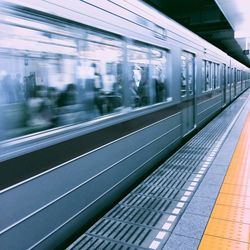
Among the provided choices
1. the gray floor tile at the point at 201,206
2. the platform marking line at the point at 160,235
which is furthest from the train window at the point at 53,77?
the gray floor tile at the point at 201,206

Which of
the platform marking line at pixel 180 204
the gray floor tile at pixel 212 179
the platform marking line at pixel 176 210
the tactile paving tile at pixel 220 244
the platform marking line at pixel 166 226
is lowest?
the tactile paving tile at pixel 220 244

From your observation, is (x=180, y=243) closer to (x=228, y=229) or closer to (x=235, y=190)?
(x=228, y=229)

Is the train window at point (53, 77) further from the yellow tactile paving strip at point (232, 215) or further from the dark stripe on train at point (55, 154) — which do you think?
the yellow tactile paving strip at point (232, 215)

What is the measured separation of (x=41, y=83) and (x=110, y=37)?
122cm

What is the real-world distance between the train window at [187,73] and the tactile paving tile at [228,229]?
3569 millimetres

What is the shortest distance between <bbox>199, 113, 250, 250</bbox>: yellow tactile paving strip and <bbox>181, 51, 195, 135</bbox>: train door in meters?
1.83

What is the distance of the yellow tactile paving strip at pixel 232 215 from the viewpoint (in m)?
2.88

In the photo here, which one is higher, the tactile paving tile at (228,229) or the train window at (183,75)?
the train window at (183,75)

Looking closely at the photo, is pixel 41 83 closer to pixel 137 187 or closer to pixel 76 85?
pixel 76 85

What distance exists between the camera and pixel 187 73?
680 centimetres

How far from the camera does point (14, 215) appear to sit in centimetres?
218

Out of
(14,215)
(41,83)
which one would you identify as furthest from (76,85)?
(14,215)

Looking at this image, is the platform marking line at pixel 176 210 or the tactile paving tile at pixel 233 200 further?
the tactile paving tile at pixel 233 200

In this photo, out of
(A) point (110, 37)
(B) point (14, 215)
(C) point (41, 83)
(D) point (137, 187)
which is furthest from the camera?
(D) point (137, 187)
